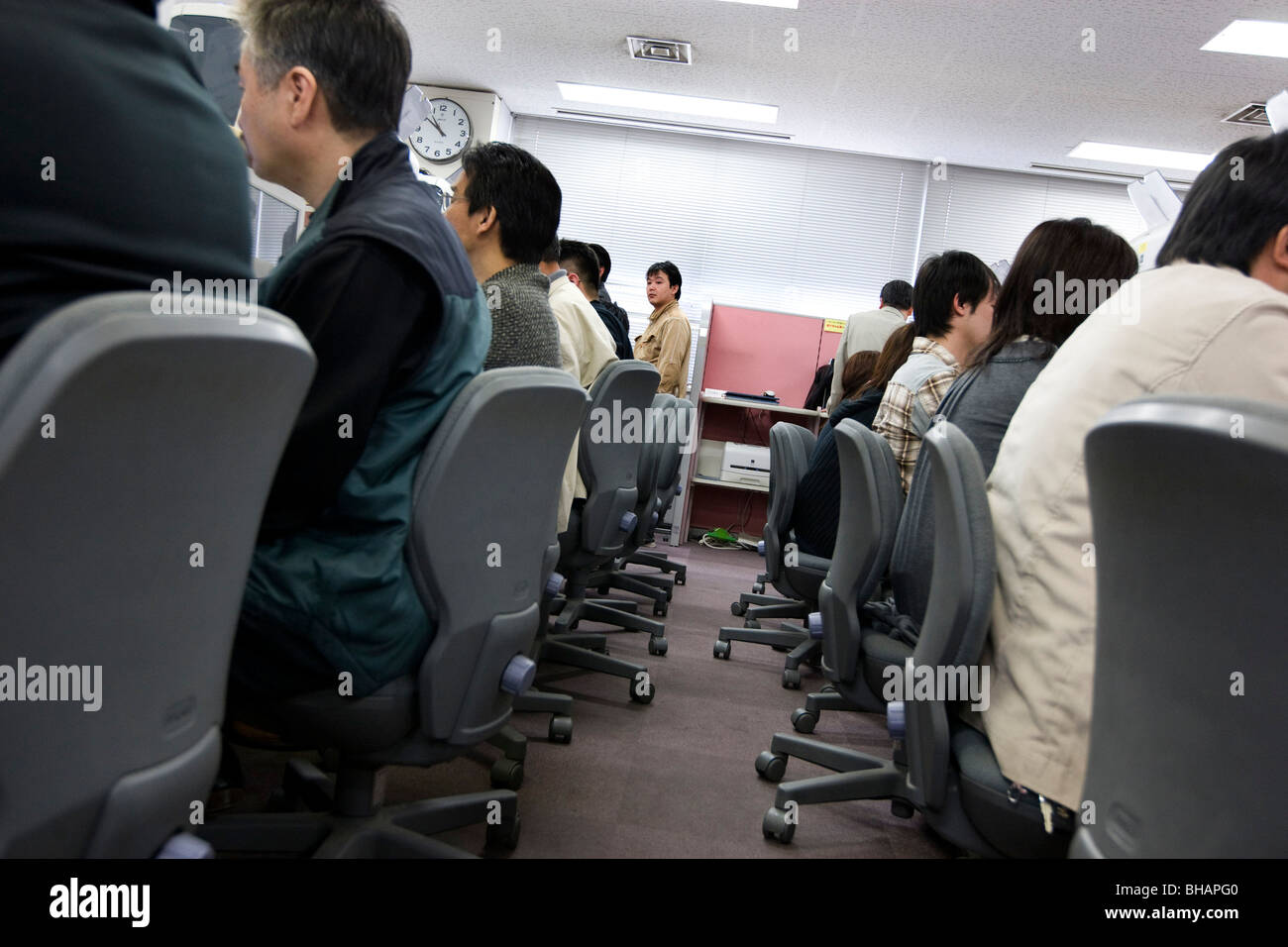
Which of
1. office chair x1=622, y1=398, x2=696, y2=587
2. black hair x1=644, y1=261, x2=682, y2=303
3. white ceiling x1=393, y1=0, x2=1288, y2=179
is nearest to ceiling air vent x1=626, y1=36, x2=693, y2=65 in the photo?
white ceiling x1=393, y1=0, x2=1288, y2=179

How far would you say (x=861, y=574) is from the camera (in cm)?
179

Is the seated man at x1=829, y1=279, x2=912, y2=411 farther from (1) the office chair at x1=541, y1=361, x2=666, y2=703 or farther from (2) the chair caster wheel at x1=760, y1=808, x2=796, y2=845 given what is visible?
(2) the chair caster wheel at x1=760, y1=808, x2=796, y2=845

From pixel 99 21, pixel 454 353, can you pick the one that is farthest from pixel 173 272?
pixel 454 353

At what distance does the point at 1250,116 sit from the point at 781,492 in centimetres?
464

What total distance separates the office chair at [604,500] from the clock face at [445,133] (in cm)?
485

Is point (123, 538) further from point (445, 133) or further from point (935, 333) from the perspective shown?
point (445, 133)

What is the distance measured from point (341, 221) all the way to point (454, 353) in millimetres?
211

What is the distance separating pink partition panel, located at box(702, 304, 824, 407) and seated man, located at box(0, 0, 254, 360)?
5.19 m

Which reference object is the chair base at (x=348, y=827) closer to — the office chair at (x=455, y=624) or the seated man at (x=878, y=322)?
the office chair at (x=455, y=624)

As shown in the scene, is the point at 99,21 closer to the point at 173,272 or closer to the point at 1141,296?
the point at 173,272

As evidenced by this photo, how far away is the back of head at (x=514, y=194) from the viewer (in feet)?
6.12

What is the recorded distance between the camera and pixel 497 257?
1.93m

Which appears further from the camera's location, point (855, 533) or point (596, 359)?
point (596, 359)

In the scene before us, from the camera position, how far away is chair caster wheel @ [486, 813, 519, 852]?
5.23 ft
